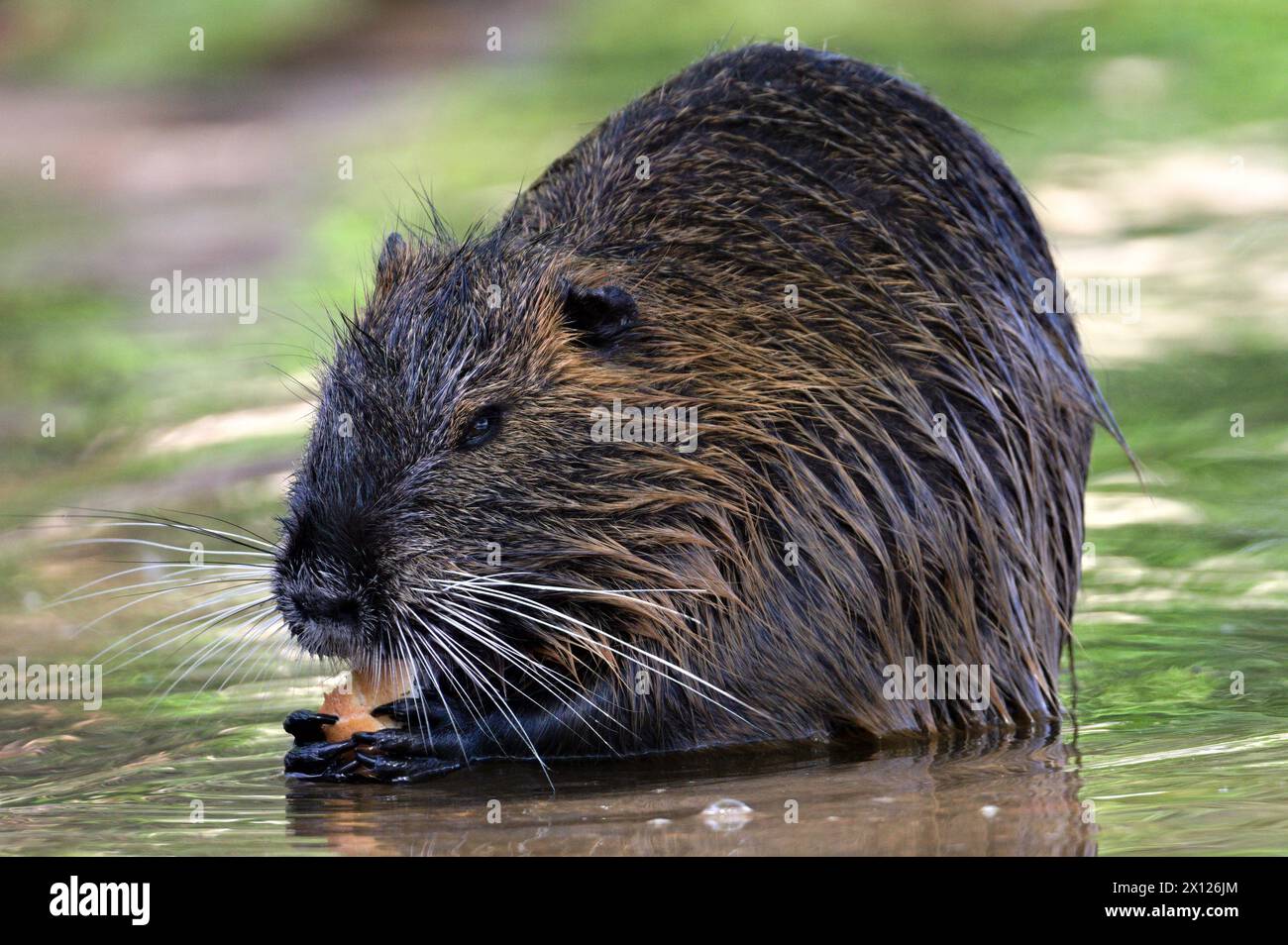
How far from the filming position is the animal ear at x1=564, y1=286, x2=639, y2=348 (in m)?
4.82

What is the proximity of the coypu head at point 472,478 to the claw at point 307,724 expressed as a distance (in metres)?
0.16

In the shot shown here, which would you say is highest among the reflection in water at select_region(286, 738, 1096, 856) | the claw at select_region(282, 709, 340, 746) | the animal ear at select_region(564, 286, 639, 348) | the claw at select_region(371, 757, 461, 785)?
the animal ear at select_region(564, 286, 639, 348)

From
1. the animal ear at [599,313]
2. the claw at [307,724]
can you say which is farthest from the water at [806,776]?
the animal ear at [599,313]

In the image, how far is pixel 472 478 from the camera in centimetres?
467

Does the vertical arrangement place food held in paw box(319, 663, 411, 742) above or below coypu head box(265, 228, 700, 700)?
below

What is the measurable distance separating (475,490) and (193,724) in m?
1.05

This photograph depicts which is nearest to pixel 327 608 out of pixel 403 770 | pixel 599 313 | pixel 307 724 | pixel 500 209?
pixel 307 724

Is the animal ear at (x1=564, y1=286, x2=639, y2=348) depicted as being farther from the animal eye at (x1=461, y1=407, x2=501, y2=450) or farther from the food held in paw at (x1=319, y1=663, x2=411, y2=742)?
the food held in paw at (x1=319, y1=663, x2=411, y2=742)

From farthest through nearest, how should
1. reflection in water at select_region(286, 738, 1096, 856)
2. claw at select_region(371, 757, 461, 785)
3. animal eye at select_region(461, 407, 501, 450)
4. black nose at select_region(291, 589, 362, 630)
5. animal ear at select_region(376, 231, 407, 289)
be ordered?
animal ear at select_region(376, 231, 407, 289) → animal eye at select_region(461, 407, 501, 450) → claw at select_region(371, 757, 461, 785) → black nose at select_region(291, 589, 362, 630) → reflection in water at select_region(286, 738, 1096, 856)

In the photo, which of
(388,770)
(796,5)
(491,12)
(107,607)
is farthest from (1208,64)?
(388,770)

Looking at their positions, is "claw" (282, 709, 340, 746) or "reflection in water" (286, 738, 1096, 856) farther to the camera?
"claw" (282, 709, 340, 746)

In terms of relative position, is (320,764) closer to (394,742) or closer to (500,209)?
(394,742)

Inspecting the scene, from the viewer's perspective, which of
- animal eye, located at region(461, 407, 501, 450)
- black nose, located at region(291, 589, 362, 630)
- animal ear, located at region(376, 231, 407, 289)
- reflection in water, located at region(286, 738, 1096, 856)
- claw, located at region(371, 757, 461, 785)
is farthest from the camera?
animal ear, located at region(376, 231, 407, 289)

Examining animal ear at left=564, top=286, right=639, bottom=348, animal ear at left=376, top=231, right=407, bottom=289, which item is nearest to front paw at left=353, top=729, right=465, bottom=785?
animal ear at left=564, top=286, right=639, bottom=348
